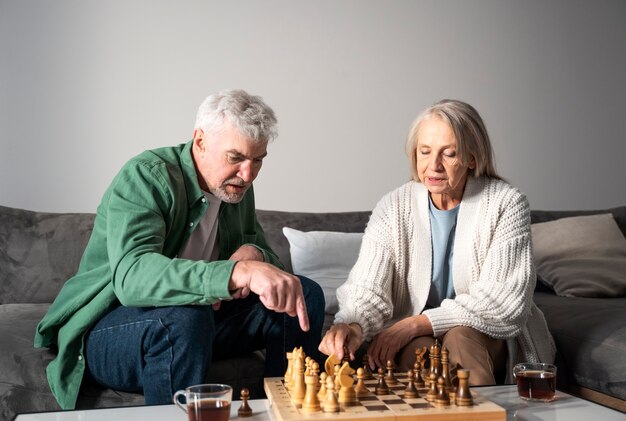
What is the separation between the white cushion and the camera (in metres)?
2.87

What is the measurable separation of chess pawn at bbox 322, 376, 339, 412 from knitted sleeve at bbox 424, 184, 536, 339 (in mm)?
721

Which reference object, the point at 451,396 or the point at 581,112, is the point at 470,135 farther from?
the point at 581,112

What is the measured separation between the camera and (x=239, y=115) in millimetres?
1942

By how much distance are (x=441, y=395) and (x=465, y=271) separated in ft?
2.70

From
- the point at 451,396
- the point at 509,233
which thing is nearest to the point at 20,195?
the point at 509,233

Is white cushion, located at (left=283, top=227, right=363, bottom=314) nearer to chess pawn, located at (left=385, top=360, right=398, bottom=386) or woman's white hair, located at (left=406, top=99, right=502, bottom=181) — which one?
woman's white hair, located at (left=406, top=99, right=502, bottom=181)

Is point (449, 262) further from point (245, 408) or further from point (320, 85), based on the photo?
point (320, 85)

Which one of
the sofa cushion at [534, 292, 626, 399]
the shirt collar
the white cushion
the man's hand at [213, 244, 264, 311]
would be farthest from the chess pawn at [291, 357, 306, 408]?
the white cushion

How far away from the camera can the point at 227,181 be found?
2.02 m

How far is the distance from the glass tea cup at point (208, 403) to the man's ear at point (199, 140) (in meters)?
0.87

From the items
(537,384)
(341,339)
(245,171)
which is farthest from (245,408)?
(245,171)

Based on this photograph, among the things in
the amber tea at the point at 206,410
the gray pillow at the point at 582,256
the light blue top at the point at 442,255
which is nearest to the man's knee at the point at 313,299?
the light blue top at the point at 442,255

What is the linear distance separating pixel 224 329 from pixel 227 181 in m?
0.42

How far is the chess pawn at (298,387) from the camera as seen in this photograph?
1.44 m
